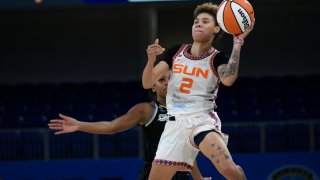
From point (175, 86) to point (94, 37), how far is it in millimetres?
10177

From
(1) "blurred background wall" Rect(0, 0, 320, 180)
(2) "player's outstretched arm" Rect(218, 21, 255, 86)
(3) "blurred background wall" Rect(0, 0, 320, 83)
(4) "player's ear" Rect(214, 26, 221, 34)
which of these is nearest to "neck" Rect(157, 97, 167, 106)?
A: (4) "player's ear" Rect(214, 26, 221, 34)

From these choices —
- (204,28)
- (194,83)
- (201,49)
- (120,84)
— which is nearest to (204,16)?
(204,28)

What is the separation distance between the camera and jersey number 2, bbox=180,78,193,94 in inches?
272

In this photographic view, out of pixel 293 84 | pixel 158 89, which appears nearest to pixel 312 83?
pixel 293 84

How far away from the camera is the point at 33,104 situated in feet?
48.2

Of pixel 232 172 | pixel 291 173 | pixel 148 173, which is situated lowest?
pixel 291 173

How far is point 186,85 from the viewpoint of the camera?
22.7 ft

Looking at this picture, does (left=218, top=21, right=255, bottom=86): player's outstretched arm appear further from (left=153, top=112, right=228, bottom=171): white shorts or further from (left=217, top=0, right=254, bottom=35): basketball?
(left=153, top=112, right=228, bottom=171): white shorts

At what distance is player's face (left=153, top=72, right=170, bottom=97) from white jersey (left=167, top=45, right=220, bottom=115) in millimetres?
563

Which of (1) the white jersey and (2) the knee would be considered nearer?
(2) the knee

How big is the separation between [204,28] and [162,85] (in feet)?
2.95

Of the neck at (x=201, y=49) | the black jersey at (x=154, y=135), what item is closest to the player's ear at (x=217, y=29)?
the neck at (x=201, y=49)

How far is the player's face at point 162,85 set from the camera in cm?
761

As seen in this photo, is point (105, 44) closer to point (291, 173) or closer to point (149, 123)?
point (291, 173)
